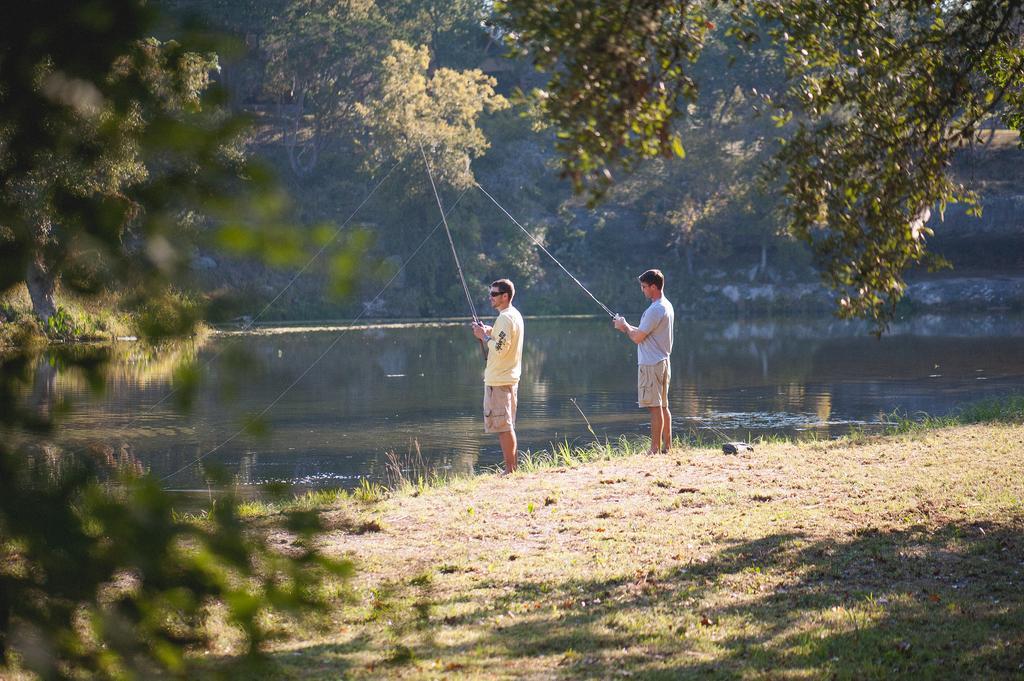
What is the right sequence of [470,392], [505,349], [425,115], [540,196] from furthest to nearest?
[540,196] < [425,115] < [470,392] < [505,349]

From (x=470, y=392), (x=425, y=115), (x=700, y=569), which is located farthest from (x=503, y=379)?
(x=425, y=115)

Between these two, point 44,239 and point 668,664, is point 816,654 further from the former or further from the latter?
point 44,239

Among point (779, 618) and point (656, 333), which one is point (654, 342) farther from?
point (779, 618)

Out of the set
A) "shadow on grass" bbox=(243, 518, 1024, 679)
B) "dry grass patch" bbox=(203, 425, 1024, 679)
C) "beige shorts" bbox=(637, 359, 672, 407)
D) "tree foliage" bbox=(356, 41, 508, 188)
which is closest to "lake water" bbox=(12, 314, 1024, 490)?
"dry grass patch" bbox=(203, 425, 1024, 679)

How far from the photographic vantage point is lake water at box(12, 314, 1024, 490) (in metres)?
7.46

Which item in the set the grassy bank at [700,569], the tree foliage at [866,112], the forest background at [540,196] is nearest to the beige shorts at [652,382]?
the grassy bank at [700,569]

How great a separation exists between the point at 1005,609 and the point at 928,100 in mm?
3293

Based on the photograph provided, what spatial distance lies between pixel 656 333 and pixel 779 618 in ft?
18.9

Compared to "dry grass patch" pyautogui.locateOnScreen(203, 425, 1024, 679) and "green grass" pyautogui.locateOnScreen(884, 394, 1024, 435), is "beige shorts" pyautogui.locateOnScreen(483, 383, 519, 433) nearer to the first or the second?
"dry grass patch" pyautogui.locateOnScreen(203, 425, 1024, 679)

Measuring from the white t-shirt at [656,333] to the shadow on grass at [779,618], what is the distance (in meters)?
4.15

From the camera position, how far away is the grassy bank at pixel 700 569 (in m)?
5.10

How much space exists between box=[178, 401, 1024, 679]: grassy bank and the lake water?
0.48m

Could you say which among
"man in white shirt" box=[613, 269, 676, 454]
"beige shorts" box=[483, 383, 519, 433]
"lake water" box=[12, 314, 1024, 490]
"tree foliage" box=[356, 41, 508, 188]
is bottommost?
"lake water" box=[12, 314, 1024, 490]

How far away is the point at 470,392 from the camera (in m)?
21.4
